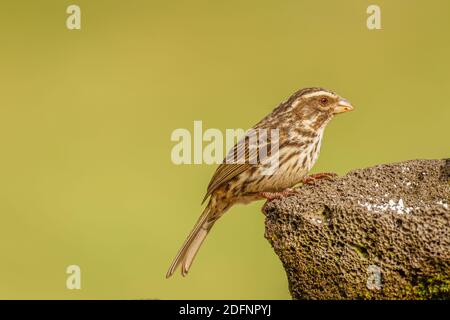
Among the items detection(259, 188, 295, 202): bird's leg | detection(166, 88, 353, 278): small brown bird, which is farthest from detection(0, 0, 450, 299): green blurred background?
detection(259, 188, 295, 202): bird's leg

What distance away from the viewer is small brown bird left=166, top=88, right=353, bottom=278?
698cm

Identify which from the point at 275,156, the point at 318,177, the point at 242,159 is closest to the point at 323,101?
the point at 275,156

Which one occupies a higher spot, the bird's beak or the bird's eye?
the bird's eye

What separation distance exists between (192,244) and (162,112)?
622 centimetres

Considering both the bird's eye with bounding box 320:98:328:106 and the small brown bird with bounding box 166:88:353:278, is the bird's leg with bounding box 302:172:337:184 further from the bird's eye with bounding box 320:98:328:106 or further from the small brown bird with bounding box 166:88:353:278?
the bird's eye with bounding box 320:98:328:106

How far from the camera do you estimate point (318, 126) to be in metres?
7.21

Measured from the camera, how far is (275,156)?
22.9ft

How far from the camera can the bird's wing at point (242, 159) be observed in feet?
23.3

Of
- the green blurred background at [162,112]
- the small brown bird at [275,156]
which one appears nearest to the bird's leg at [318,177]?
the small brown bird at [275,156]

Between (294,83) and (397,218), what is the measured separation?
313 inches

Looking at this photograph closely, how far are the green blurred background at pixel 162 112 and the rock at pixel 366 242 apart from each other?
3956 mm

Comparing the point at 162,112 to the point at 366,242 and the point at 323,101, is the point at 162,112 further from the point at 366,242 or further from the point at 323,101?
the point at 366,242

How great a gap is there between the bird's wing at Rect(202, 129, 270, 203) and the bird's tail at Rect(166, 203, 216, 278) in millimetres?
247

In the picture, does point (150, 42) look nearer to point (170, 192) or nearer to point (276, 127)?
point (170, 192)
